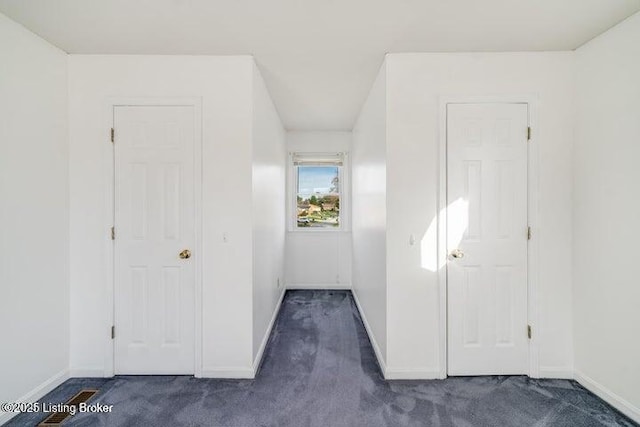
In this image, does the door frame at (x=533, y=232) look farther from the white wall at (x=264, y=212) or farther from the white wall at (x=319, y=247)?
the white wall at (x=319, y=247)

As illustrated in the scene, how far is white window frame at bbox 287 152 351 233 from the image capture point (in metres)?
4.57

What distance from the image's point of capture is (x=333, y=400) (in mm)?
1986

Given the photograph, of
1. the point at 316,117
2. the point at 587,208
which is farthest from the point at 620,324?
the point at 316,117

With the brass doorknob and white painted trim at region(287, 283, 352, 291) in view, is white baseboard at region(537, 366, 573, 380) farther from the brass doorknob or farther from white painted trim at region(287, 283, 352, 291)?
white painted trim at region(287, 283, 352, 291)

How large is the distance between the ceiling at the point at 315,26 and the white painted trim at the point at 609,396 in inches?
99.1

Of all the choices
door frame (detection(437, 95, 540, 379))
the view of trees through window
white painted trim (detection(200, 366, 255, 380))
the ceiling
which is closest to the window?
the view of trees through window

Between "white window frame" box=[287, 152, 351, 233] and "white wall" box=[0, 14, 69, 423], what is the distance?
9.19 feet

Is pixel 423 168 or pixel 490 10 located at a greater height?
pixel 490 10

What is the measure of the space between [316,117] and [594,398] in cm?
379

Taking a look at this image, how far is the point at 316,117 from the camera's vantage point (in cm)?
387

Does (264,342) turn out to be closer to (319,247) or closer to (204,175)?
(204,175)

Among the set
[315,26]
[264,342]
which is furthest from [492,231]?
[264,342]

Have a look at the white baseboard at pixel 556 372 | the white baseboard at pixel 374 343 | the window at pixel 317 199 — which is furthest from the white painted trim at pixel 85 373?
the white baseboard at pixel 556 372

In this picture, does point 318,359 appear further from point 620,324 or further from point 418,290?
point 620,324
